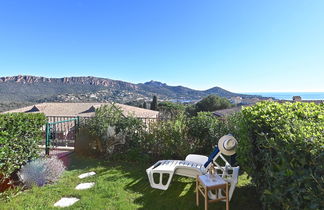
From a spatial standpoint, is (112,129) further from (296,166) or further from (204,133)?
(296,166)

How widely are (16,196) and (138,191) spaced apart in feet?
7.57

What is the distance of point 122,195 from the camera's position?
11.3 feet

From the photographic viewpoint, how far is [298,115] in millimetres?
2582

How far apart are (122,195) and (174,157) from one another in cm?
230

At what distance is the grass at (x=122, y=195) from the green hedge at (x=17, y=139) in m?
0.67

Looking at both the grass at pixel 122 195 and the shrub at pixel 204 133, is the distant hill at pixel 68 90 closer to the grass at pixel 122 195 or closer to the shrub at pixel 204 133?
the shrub at pixel 204 133

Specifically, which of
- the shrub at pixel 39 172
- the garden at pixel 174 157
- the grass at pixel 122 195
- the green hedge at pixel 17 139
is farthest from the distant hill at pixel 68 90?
the grass at pixel 122 195

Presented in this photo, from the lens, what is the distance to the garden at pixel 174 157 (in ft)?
4.95

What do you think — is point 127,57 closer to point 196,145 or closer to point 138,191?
point 196,145

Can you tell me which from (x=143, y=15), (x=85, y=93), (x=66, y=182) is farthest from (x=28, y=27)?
(x=85, y=93)

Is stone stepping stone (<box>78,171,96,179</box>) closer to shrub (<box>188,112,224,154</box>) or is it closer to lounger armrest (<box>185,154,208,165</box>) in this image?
lounger armrest (<box>185,154,208,165</box>)

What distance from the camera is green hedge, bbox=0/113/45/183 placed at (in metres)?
3.50

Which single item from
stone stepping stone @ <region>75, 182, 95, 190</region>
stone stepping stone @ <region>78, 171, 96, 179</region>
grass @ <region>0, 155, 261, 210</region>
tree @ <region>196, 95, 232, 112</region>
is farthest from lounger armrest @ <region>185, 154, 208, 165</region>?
tree @ <region>196, 95, 232, 112</region>

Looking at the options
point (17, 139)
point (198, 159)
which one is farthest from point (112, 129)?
point (198, 159)
